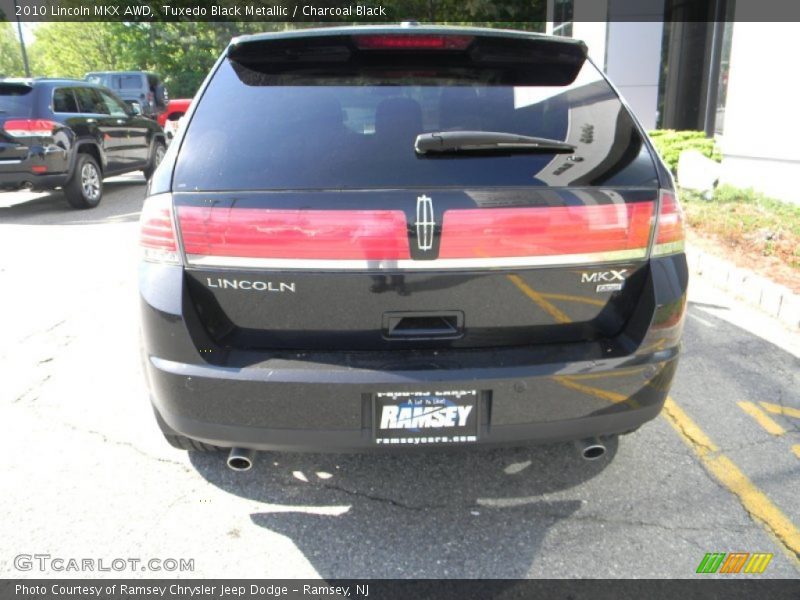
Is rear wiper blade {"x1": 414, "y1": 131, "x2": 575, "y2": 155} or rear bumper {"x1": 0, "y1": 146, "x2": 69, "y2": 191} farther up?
rear wiper blade {"x1": 414, "y1": 131, "x2": 575, "y2": 155}

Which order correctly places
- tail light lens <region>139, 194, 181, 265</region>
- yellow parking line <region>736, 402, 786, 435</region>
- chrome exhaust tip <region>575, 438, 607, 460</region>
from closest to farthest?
tail light lens <region>139, 194, 181, 265</region>
chrome exhaust tip <region>575, 438, 607, 460</region>
yellow parking line <region>736, 402, 786, 435</region>

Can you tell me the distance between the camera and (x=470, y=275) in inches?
84.4

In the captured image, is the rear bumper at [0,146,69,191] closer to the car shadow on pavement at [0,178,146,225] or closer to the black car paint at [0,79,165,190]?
the black car paint at [0,79,165,190]

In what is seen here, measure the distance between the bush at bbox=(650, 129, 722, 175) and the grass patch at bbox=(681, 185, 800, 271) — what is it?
176cm

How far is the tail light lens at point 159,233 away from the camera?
219 centimetres

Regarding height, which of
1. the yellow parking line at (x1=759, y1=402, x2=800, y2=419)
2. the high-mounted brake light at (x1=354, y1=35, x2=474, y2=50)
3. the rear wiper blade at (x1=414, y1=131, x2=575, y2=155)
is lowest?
the yellow parking line at (x1=759, y1=402, x2=800, y2=419)

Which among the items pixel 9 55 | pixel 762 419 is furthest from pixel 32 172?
pixel 9 55

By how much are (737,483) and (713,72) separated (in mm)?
11485

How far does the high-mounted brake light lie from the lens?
98.0 inches

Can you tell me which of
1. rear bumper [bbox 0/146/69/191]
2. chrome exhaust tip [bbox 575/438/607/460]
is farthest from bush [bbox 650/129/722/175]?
rear bumper [bbox 0/146/69/191]

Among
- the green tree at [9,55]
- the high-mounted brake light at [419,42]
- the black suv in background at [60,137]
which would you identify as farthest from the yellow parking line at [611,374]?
the green tree at [9,55]

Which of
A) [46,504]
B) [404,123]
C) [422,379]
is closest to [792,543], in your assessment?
[422,379]

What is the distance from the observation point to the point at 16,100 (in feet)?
28.8

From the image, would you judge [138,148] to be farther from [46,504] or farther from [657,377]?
[657,377]
